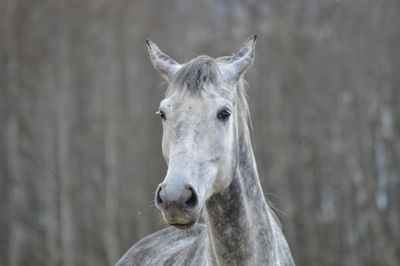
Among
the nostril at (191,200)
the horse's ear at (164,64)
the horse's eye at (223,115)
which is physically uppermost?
the horse's ear at (164,64)

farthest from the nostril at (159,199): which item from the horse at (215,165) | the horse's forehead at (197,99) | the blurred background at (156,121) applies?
the blurred background at (156,121)

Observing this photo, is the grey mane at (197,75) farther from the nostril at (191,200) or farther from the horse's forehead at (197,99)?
the nostril at (191,200)

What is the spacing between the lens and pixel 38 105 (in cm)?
2702

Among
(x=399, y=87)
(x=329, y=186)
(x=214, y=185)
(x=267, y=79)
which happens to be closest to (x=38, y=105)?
(x=267, y=79)

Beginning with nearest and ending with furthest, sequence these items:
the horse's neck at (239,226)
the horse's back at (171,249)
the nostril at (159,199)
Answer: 1. the nostril at (159,199)
2. the horse's neck at (239,226)
3. the horse's back at (171,249)

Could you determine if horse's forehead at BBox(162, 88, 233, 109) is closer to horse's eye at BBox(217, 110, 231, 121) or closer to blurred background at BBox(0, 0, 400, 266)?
horse's eye at BBox(217, 110, 231, 121)

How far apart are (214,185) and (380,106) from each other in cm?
1987

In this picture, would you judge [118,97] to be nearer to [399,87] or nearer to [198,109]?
[399,87]

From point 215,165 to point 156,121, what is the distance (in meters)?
22.7

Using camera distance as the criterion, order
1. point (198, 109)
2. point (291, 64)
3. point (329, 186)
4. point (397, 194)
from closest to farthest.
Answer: point (198, 109) → point (397, 194) → point (329, 186) → point (291, 64)

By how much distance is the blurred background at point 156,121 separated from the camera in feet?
79.0

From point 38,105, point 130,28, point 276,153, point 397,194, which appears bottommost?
point 397,194

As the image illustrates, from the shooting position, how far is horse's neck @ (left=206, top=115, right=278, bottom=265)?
5645 millimetres

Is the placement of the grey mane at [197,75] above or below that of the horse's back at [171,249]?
above
